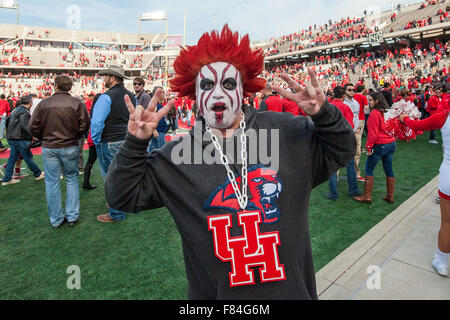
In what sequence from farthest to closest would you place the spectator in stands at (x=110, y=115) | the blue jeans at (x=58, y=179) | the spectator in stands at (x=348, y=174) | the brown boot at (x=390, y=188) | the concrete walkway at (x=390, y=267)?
the spectator in stands at (x=348, y=174) < the brown boot at (x=390, y=188) < the blue jeans at (x=58, y=179) < the spectator in stands at (x=110, y=115) < the concrete walkway at (x=390, y=267)

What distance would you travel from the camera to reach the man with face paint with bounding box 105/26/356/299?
1246 mm

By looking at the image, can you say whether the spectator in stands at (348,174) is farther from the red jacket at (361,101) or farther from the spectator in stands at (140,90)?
the spectator in stands at (140,90)

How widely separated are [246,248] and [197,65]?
0.96 metres

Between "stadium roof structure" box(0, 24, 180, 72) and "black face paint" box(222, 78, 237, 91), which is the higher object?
"stadium roof structure" box(0, 24, 180, 72)

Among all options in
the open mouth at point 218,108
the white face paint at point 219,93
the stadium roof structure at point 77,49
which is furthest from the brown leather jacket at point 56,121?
the stadium roof structure at point 77,49

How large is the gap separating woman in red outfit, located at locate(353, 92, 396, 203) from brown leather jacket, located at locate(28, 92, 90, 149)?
4351mm

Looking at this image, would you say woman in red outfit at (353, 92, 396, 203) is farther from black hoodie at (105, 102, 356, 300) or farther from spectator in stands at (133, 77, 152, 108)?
spectator in stands at (133, 77, 152, 108)

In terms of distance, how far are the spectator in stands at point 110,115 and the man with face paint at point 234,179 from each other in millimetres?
2596

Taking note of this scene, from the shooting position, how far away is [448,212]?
8.55 feet

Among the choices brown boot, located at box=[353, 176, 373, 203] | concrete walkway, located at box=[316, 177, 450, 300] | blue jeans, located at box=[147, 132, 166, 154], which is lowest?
concrete walkway, located at box=[316, 177, 450, 300]

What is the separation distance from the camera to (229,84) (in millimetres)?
1484

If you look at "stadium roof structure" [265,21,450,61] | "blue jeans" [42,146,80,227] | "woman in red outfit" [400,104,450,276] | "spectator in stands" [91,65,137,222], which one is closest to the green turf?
"blue jeans" [42,146,80,227]

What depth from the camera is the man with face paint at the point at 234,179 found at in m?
1.25
